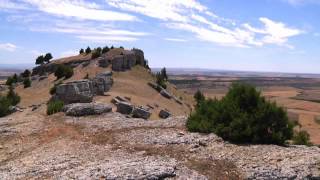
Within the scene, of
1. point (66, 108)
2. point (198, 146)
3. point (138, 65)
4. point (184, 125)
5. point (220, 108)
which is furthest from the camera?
point (138, 65)

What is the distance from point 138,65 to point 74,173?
92.4 metres

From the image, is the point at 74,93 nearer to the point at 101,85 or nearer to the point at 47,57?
the point at 101,85

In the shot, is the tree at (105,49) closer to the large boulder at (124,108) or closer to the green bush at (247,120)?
the large boulder at (124,108)

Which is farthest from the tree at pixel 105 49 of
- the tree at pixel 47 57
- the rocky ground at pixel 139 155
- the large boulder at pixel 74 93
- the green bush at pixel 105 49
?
the rocky ground at pixel 139 155

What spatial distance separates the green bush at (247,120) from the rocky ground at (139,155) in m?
0.95

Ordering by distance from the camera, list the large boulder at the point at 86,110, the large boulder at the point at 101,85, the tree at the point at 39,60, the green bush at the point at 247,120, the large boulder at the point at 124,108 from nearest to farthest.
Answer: the green bush at the point at 247,120 < the large boulder at the point at 86,110 < the large boulder at the point at 124,108 < the large boulder at the point at 101,85 < the tree at the point at 39,60

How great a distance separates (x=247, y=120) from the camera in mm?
27172

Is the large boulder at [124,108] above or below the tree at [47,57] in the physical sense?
below

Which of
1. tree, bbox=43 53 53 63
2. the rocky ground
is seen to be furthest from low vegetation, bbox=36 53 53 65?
the rocky ground

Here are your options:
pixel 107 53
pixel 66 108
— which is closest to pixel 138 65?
pixel 107 53

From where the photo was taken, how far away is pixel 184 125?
3238cm

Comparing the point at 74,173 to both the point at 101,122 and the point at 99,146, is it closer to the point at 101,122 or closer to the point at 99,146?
the point at 99,146

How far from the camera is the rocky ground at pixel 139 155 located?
71.4ft

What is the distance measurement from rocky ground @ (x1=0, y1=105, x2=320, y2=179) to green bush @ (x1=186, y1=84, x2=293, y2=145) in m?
0.95
